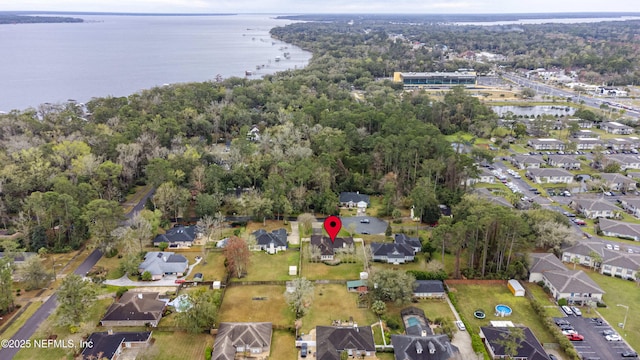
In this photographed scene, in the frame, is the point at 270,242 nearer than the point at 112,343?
No

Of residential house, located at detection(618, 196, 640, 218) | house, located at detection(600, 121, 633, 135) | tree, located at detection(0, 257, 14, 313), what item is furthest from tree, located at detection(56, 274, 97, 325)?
house, located at detection(600, 121, 633, 135)

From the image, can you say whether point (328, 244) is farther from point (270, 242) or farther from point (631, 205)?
point (631, 205)

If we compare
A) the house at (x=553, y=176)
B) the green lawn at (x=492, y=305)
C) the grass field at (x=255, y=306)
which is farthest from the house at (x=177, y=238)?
the house at (x=553, y=176)

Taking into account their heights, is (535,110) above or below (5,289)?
below

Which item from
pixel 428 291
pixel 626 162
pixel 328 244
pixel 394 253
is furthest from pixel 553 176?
pixel 328 244

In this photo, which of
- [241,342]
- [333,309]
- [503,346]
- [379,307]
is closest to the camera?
[503,346]

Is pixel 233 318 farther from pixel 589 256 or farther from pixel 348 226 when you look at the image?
pixel 589 256
